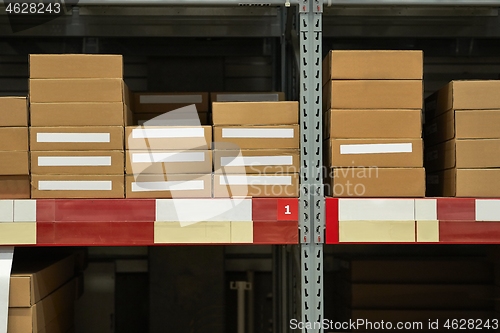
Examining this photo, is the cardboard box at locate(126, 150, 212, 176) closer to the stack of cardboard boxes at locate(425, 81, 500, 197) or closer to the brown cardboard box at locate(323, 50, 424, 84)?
the brown cardboard box at locate(323, 50, 424, 84)

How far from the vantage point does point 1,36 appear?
2.38 m

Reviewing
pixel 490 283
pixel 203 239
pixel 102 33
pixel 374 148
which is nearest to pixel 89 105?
pixel 203 239

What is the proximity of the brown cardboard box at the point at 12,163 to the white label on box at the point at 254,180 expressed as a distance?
712mm

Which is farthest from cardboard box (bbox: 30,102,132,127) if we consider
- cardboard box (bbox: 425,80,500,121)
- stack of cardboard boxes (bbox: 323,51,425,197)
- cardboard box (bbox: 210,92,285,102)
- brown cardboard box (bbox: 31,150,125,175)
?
cardboard box (bbox: 425,80,500,121)

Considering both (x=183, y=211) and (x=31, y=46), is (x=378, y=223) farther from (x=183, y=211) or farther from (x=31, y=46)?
(x=31, y=46)

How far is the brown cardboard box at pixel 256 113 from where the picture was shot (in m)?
1.68

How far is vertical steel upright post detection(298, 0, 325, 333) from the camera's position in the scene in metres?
1.65

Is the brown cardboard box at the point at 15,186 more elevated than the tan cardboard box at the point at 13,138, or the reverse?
the tan cardboard box at the point at 13,138

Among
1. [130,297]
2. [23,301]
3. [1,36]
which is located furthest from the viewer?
[130,297]

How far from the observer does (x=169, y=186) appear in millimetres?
1663

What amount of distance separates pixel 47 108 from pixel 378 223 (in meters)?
1.26

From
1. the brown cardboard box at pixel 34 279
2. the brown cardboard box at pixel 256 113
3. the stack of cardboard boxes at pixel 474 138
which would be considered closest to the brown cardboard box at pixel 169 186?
the brown cardboard box at pixel 256 113

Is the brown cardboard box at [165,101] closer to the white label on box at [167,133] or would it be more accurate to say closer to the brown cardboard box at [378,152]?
the white label on box at [167,133]

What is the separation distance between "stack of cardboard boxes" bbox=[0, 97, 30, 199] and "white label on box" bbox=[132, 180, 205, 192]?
405 millimetres
